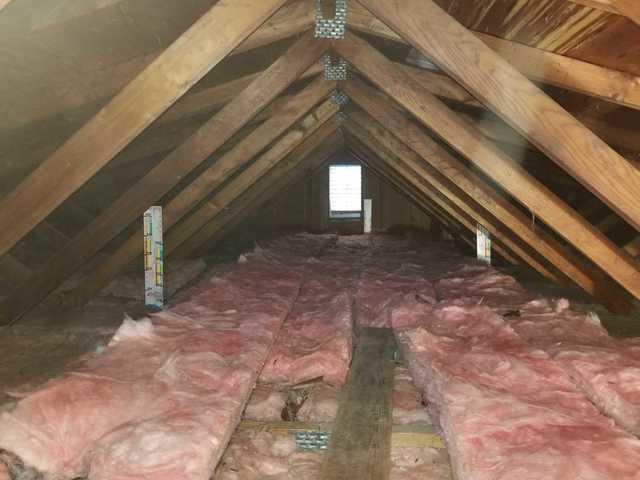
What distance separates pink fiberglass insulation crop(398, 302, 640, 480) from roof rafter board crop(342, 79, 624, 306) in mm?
1245

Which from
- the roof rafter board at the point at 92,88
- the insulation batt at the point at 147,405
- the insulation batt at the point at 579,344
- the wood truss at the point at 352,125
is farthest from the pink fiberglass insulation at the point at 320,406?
the roof rafter board at the point at 92,88

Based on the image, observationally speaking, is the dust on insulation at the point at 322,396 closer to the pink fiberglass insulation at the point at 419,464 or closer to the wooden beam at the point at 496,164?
the pink fiberglass insulation at the point at 419,464

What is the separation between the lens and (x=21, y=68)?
265 centimetres

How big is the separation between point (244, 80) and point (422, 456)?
8.64 feet

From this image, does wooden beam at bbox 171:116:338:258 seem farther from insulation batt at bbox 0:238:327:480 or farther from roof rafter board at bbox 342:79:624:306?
insulation batt at bbox 0:238:327:480

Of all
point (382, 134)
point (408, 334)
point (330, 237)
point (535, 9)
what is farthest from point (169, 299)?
point (330, 237)

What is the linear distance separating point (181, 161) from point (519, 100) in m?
2.10

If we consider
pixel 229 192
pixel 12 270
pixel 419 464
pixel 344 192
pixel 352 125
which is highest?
pixel 352 125

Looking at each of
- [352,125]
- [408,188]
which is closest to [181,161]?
[352,125]

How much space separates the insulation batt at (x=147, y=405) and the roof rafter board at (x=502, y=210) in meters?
1.96

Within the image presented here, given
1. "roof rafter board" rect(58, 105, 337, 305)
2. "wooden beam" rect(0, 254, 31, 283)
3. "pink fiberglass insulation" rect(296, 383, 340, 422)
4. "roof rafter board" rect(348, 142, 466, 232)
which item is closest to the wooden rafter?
"roof rafter board" rect(58, 105, 337, 305)

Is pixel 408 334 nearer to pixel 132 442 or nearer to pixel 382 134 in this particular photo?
pixel 132 442

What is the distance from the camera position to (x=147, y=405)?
2262 millimetres

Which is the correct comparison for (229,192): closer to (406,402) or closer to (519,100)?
(406,402)
